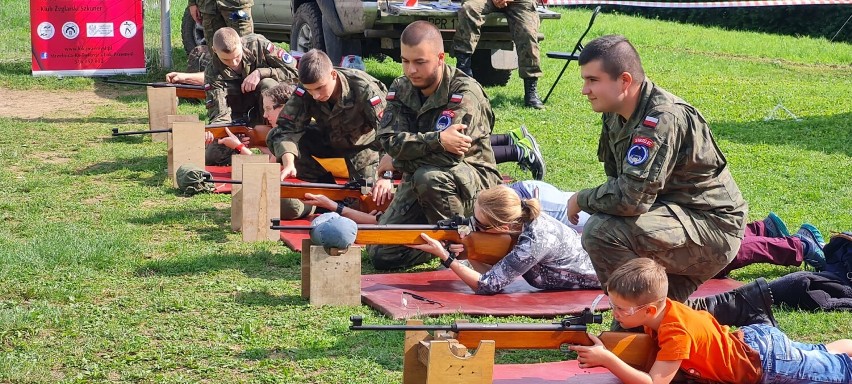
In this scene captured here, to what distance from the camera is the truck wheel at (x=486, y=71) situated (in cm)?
1372

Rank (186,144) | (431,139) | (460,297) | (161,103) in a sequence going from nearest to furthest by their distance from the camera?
(460,297), (431,139), (186,144), (161,103)

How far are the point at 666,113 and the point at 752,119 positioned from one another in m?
7.73

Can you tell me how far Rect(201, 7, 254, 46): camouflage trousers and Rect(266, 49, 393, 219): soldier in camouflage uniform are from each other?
4.07m

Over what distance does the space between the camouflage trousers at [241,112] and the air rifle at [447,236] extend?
3727mm

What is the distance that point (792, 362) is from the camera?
422 centimetres

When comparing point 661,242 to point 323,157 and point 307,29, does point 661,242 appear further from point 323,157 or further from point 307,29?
point 307,29

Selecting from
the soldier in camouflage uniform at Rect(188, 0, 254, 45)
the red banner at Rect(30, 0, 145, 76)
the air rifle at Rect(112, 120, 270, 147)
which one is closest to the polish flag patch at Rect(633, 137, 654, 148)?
the air rifle at Rect(112, 120, 270, 147)

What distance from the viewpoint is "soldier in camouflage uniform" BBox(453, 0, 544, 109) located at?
37.5ft

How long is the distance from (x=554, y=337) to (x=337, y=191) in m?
3.18

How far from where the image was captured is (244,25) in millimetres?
11570

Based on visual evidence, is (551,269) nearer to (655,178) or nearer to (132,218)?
(655,178)

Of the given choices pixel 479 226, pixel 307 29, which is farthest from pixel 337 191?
pixel 307 29

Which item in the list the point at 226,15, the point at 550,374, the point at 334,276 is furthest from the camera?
the point at 226,15

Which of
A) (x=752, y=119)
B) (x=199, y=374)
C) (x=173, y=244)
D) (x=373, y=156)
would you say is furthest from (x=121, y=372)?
(x=752, y=119)
